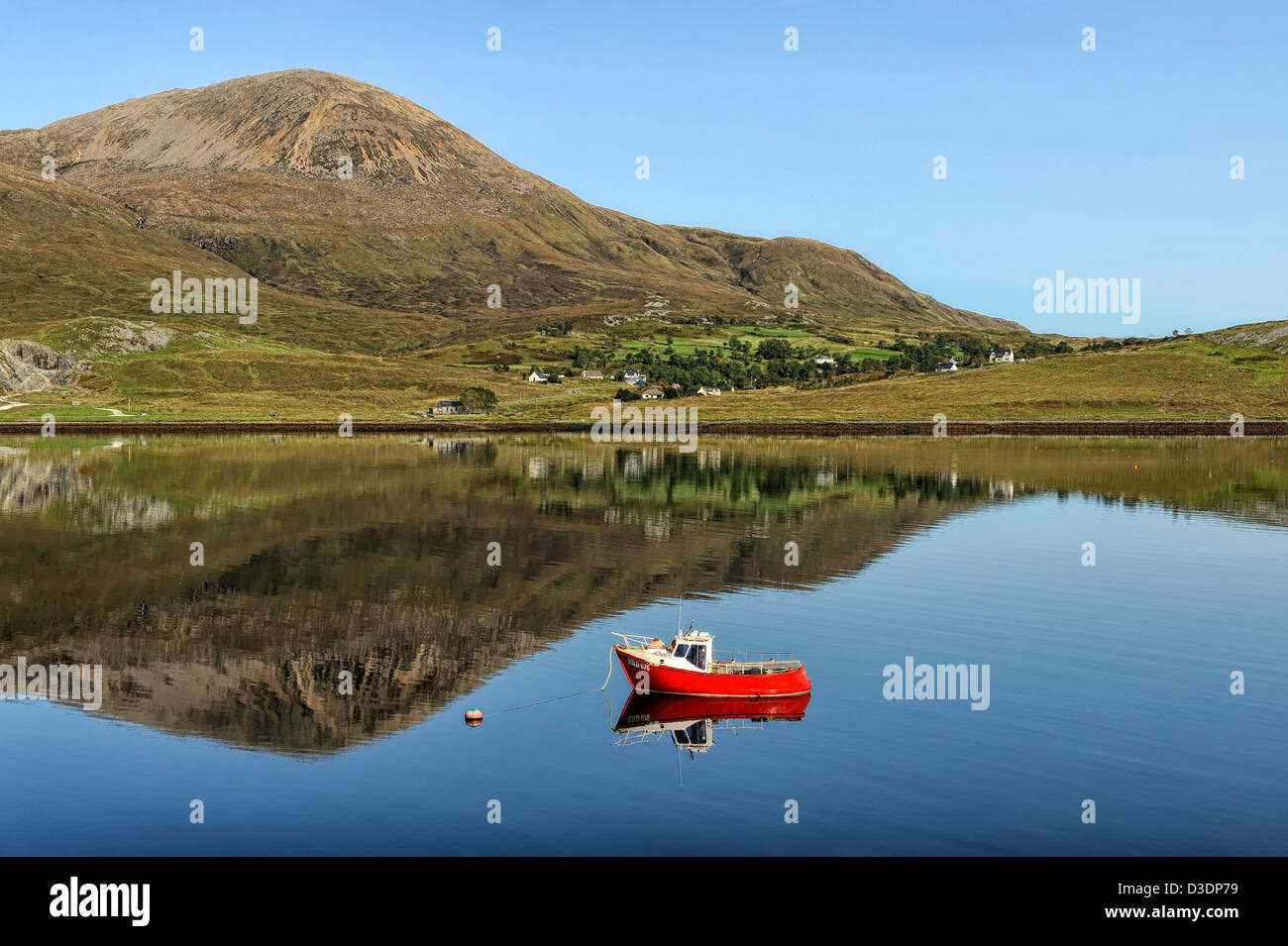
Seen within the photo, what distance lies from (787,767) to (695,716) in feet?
18.6

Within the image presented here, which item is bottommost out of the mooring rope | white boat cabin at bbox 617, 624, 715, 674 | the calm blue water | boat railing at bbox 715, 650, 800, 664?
the calm blue water

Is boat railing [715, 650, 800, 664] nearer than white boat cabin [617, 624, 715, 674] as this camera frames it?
No

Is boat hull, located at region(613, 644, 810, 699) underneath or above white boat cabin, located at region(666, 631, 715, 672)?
underneath

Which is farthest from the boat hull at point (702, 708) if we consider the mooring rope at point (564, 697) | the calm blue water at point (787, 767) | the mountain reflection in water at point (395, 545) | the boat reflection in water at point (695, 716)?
the mountain reflection in water at point (395, 545)

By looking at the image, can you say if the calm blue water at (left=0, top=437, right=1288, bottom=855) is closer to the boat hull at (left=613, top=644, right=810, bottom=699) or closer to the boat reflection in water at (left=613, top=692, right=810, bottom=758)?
the boat reflection in water at (left=613, top=692, right=810, bottom=758)

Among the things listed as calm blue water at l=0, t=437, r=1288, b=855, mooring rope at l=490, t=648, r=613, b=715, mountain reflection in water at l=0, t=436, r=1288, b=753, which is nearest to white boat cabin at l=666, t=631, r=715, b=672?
calm blue water at l=0, t=437, r=1288, b=855

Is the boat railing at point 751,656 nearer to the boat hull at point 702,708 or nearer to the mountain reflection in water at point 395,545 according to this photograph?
the boat hull at point 702,708

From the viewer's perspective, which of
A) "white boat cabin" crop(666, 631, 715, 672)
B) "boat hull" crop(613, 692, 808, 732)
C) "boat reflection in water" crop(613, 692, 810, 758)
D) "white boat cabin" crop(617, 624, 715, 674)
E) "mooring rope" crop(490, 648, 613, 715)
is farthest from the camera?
"white boat cabin" crop(666, 631, 715, 672)

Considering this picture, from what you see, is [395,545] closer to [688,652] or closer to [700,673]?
[688,652]

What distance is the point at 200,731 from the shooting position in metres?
35.2

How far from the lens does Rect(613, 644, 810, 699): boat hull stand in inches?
1491

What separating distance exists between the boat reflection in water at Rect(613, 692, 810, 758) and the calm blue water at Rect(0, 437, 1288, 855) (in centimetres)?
70
